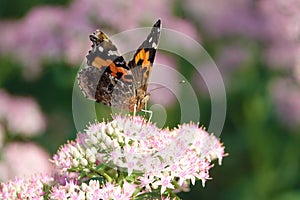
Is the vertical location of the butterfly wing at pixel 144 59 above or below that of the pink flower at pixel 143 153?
above

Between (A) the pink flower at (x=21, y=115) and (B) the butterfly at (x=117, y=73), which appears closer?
(B) the butterfly at (x=117, y=73)

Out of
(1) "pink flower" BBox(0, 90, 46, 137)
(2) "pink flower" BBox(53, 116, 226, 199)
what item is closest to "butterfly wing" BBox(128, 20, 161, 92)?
(2) "pink flower" BBox(53, 116, 226, 199)

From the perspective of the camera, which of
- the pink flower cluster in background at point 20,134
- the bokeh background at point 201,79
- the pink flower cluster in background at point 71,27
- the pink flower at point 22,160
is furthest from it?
the bokeh background at point 201,79

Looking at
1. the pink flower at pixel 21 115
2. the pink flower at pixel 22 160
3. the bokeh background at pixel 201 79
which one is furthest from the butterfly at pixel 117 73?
the pink flower at pixel 21 115

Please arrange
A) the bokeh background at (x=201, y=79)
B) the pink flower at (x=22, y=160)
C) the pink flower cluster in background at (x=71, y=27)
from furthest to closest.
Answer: the bokeh background at (x=201, y=79), the pink flower cluster in background at (x=71, y=27), the pink flower at (x=22, y=160)

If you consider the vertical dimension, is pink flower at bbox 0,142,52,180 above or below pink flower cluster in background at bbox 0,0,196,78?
below

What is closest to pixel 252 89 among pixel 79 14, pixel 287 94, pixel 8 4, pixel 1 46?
pixel 287 94

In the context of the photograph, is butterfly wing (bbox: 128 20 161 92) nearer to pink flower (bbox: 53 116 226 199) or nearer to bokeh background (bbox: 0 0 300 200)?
pink flower (bbox: 53 116 226 199)

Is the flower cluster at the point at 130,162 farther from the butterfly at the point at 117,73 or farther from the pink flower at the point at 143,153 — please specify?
the butterfly at the point at 117,73
